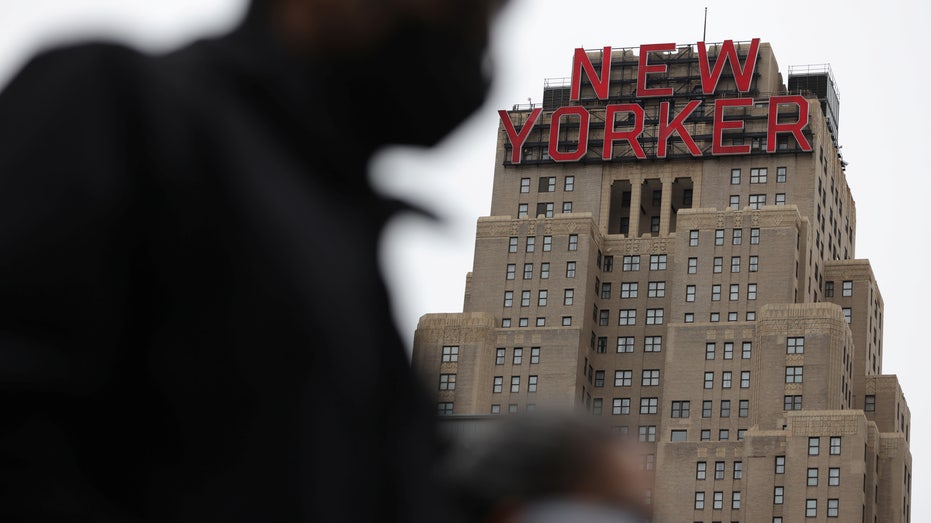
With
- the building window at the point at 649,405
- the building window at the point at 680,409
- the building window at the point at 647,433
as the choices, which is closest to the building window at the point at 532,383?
the building window at the point at 649,405

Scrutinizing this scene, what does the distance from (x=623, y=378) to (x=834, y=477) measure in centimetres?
2240

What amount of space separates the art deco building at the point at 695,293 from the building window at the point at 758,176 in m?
0.12

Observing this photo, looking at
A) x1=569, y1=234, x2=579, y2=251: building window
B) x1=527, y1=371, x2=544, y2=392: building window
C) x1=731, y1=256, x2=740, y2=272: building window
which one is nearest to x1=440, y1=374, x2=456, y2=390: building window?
x1=527, y1=371, x2=544, y2=392: building window

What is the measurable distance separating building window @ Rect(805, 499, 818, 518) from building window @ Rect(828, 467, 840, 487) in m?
1.77

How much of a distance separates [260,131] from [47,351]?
1.73 ft

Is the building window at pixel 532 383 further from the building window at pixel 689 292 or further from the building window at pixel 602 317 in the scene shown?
the building window at pixel 689 292

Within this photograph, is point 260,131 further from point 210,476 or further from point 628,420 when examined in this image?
point 628,420

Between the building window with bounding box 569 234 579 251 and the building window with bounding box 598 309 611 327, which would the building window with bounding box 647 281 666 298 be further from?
the building window with bounding box 569 234 579 251

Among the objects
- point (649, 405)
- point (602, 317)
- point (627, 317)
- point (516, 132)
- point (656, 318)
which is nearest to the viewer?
point (649, 405)

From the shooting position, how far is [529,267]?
14450 centimetres

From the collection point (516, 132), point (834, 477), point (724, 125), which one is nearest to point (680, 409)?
point (834, 477)

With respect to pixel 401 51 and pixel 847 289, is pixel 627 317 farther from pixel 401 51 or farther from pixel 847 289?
pixel 401 51

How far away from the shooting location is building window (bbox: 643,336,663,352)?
143625mm

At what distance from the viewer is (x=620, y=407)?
14325 centimetres
